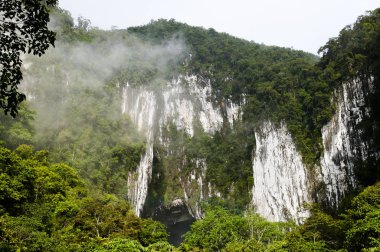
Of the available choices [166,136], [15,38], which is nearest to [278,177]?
[166,136]

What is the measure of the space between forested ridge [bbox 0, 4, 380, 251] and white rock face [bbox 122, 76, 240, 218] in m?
1.03

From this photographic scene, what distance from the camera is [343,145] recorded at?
23.6 meters

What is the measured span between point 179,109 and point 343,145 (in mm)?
20306

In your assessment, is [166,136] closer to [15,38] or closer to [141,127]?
[141,127]

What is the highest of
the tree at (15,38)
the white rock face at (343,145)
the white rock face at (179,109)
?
the white rock face at (179,109)

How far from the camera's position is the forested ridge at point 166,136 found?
573 inches

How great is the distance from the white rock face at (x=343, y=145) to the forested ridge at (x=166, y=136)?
2.46 ft

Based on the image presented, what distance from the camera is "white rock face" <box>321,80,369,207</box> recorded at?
22578 mm

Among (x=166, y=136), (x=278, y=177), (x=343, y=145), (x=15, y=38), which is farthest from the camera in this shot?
(x=166, y=136)

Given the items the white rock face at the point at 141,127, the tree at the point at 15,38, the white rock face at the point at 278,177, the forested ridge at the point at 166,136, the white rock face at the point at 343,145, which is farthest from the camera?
the white rock face at the point at 141,127

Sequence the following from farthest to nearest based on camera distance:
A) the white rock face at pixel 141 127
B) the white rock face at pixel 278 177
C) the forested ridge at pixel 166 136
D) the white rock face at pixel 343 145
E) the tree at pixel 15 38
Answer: the white rock face at pixel 141 127 < the white rock face at pixel 278 177 < the white rock face at pixel 343 145 < the forested ridge at pixel 166 136 < the tree at pixel 15 38

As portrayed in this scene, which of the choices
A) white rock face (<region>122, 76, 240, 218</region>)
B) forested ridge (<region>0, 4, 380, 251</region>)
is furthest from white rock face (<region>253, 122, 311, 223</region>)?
white rock face (<region>122, 76, 240, 218</region>)

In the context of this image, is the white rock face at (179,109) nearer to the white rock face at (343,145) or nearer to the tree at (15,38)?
the white rock face at (343,145)

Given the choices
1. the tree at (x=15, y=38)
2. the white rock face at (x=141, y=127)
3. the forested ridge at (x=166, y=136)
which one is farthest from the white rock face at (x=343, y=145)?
the tree at (x=15, y=38)
